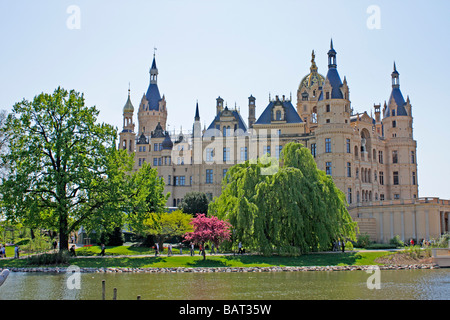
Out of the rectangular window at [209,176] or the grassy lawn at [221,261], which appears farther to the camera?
the rectangular window at [209,176]

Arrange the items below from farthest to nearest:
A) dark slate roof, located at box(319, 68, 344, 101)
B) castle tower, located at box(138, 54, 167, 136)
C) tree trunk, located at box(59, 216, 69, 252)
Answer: castle tower, located at box(138, 54, 167, 136) → dark slate roof, located at box(319, 68, 344, 101) → tree trunk, located at box(59, 216, 69, 252)

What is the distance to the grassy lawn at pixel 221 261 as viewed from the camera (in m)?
35.0

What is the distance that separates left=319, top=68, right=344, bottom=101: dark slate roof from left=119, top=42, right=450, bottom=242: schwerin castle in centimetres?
12

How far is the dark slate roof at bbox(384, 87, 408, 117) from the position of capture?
6981cm

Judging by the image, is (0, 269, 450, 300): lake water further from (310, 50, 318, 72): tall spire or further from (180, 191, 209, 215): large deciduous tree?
(310, 50, 318, 72): tall spire

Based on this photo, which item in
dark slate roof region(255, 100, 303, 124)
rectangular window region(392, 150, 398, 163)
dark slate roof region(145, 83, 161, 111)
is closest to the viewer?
dark slate roof region(255, 100, 303, 124)

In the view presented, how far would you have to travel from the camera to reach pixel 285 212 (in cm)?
3856

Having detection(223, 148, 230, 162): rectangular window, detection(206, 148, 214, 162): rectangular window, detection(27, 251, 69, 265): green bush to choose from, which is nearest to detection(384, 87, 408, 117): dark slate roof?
detection(223, 148, 230, 162): rectangular window

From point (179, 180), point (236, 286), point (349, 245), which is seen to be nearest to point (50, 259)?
point (236, 286)

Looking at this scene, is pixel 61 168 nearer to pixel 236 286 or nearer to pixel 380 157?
pixel 236 286

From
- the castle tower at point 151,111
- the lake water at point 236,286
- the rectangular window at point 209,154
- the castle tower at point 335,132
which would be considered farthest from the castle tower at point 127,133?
the lake water at point 236,286

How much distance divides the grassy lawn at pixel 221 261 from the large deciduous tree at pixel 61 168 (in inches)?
113

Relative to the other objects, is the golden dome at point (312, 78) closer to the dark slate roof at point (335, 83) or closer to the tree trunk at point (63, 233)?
the dark slate roof at point (335, 83)
